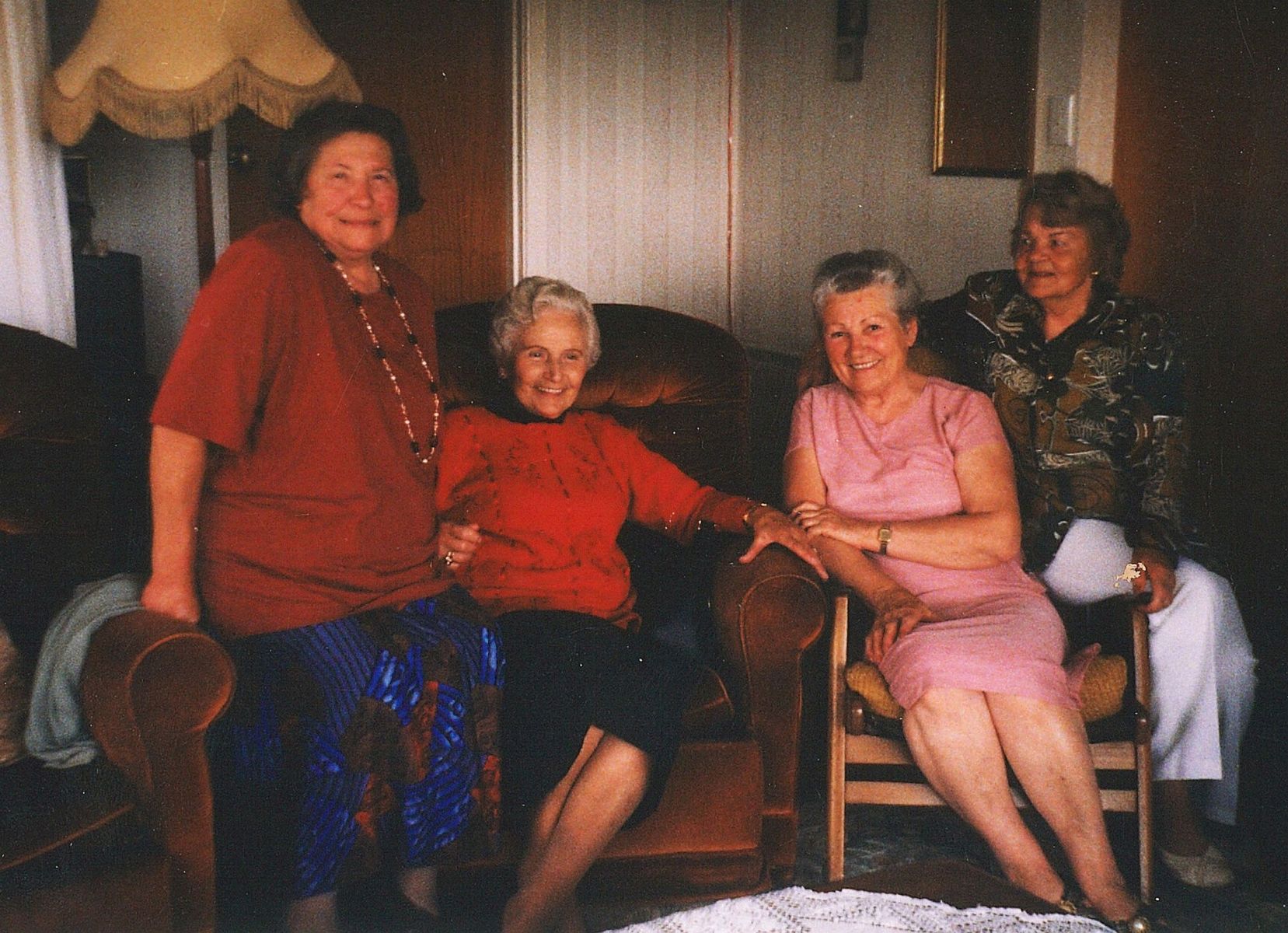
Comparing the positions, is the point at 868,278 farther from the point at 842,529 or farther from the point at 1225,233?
the point at 1225,233

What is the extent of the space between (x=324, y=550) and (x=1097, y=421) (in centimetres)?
151

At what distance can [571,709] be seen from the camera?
1927 millimetres

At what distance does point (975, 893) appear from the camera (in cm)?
135

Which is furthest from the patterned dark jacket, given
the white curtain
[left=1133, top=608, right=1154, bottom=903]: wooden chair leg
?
the white curtain

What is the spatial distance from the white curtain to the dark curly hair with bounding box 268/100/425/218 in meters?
0.79

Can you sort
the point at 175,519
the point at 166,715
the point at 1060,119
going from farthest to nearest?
the point at 1060,119 < the point at 175,519 < the point at 166,715

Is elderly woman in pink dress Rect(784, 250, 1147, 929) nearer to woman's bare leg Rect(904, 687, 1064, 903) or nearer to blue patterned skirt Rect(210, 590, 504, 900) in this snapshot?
woman's bare leg Rect(904, 687, 1064, 903)

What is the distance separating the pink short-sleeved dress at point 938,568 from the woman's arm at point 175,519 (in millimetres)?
1151

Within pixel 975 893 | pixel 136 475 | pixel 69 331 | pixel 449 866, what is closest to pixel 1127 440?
pixel 975 893

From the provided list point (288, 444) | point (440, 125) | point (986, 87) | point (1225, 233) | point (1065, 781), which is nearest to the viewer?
point (288, 444)

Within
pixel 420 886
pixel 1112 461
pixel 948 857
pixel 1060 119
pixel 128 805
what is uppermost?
pixel 1060 119

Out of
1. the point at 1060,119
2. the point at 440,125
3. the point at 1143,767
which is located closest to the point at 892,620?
the point at 1143,767

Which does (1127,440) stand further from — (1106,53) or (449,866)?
(449,866)

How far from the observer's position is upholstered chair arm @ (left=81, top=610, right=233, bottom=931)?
5.33 ft
